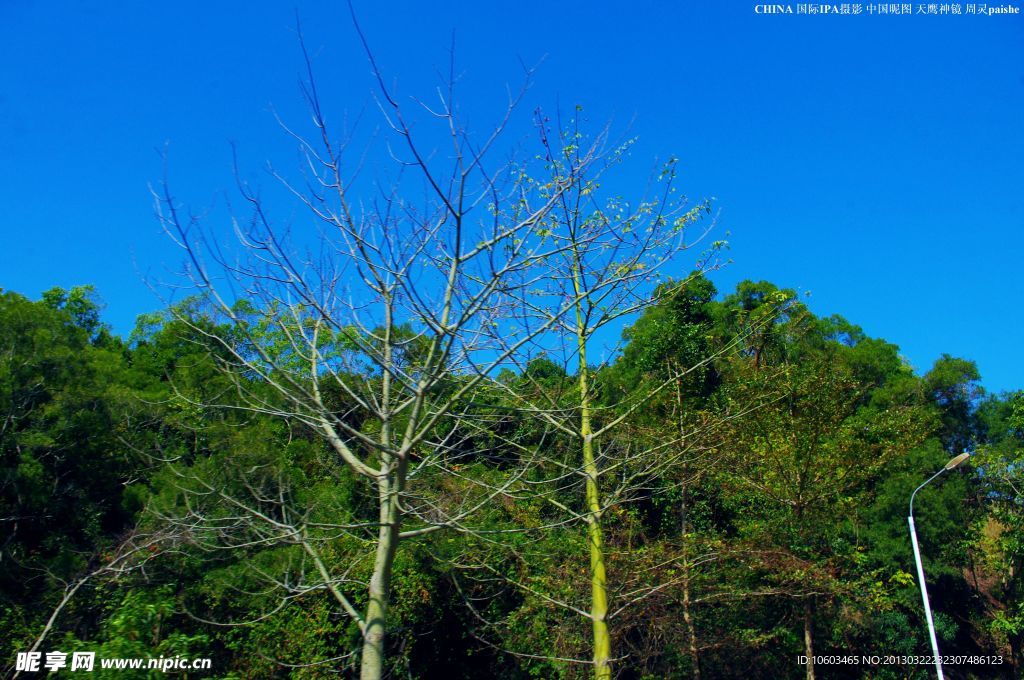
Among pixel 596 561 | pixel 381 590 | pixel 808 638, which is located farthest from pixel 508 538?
pixel 808 638

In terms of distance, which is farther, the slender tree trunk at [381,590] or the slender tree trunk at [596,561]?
the slender tree trunk at [596,561]

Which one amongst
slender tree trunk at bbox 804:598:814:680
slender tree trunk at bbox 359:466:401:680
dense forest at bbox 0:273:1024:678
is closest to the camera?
slender tree trunk at bbox 359:466:401:680

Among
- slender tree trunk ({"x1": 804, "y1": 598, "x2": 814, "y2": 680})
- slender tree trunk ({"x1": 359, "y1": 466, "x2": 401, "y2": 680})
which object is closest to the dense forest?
slender tree trunk ({"x1": 804, "y1": 598, "x2": 814, "y2": 680})

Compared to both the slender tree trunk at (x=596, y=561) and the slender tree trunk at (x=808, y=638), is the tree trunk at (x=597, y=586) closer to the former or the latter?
the slender tree trunk at (x=596, y=561)

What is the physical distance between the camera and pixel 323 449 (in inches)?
523

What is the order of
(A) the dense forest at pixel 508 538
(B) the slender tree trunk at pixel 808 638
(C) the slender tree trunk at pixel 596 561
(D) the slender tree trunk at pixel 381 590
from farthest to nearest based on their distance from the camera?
1. (B) the slender tree trunk at pixel 808 638
2. (A) the dense forest at pixel 508 538
3. (C) the slender tree trunk at pixel 596 561
4. (D) the slender tree trunk at pixel 381 590

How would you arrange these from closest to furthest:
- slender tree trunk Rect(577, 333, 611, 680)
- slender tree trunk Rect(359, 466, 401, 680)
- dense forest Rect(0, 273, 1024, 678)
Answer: slender tree trunk Rect(359, 466, 401, 680)
slender tree trunk Rect(577, 333, 611, 680)
dense forest Rect(0, 273, 1024, 678)

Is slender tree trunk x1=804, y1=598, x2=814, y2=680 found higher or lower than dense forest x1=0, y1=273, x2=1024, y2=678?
lower

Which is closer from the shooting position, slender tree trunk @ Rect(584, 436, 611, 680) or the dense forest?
slender tree trunk @ Rect(584, 436, 611, 680)

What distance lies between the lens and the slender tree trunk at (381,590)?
4305 mm

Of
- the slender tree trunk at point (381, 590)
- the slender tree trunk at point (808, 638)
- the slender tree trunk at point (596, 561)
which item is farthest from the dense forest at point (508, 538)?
the slender tree trunk at point (381, 590)

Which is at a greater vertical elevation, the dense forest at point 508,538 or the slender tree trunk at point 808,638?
the dense forest at point 508,538

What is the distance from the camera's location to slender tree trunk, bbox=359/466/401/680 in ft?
14.1

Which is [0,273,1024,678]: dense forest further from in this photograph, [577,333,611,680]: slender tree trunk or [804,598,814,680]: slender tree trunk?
[577,333,611,680]: slender tree trunk
